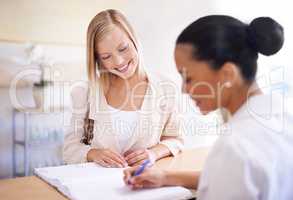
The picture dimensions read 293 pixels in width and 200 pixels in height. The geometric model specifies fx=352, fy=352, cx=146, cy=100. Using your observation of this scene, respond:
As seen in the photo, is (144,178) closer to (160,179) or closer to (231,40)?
(160,179)

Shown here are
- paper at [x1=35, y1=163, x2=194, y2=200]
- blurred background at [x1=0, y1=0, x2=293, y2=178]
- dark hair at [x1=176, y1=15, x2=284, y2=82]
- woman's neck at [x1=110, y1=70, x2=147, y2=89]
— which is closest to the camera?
dark hair at [x1=176, y1=15, x2=284, y2=82]

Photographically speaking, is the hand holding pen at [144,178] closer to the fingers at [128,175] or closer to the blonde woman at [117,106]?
the fingers at [128,175]

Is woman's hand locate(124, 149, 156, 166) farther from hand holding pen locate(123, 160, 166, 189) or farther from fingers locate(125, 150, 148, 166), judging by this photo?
hand holding pen locate(123, 160, 166, 189)

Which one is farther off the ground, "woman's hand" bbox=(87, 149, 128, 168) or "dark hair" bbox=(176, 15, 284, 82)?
"dark hair" bbox=(176, 15, 284, 82)

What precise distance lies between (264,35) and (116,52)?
79 centimetres

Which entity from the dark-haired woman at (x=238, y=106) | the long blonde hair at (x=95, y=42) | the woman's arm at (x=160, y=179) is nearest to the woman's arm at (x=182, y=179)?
the woman's arm at (x=160, y=179)

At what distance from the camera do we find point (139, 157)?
4.51 feet

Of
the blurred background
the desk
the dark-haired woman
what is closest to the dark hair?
the dark-haired woman

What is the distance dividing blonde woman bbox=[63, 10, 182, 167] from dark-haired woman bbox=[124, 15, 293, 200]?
0.60 m

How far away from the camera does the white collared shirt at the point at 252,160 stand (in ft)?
2.41

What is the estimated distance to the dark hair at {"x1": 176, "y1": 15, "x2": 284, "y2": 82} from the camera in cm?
85

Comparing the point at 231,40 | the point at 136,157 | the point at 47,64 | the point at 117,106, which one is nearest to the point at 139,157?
the point at 136,157

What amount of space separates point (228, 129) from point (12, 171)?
93.7 inches

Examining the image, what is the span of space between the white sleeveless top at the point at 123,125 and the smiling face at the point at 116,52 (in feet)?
0.61
